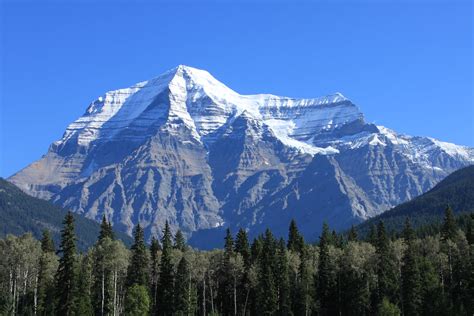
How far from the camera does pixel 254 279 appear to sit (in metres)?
160

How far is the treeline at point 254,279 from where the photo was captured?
146375 millimetres

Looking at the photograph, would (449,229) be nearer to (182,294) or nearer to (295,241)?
(295,241)

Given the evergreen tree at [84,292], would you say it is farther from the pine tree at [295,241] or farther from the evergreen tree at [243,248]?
the pine tree at [295,241]

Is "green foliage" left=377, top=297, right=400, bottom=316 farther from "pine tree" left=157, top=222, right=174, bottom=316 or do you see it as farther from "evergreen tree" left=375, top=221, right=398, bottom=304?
"pine tree" left=157, top=222, right=174, bottom=316

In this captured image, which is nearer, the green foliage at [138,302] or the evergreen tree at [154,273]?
the green foliage at [138,302]

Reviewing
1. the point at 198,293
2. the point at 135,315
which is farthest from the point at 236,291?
the point at 135,315

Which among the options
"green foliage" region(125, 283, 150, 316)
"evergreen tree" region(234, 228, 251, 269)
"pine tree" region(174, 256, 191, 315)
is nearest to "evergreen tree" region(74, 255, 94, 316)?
"green foliage" region(125, 283, 150, 316)

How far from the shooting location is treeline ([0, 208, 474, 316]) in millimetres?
→ 146375

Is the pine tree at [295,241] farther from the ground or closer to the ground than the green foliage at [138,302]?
farther from the ground

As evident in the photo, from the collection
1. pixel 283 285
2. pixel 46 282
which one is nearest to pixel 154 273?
pixel 46 282

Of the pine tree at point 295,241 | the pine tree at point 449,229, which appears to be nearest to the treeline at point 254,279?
the pine tree at point 449,229

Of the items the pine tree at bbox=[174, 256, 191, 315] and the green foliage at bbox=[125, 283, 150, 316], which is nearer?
the green foliage at bbox=[125, 283, 150, 316]

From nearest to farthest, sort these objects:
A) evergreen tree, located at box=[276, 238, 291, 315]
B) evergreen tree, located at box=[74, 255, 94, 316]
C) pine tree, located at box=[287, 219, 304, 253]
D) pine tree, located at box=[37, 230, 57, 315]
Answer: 1. evergreen tree, located at box=[74, 255, 94, 316]
2. pine tree, located at box=[37, 230, 57, 315]
3. evergreen tree, located at box=[276, 238, 291, 315]
4. pine tree, located at box=[287, 219, 304, 253]

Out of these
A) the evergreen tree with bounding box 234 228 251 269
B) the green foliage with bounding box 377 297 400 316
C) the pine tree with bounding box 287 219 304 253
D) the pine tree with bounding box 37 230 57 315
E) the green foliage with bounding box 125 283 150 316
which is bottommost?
the green foliage with bounding box 377 297 400 316
